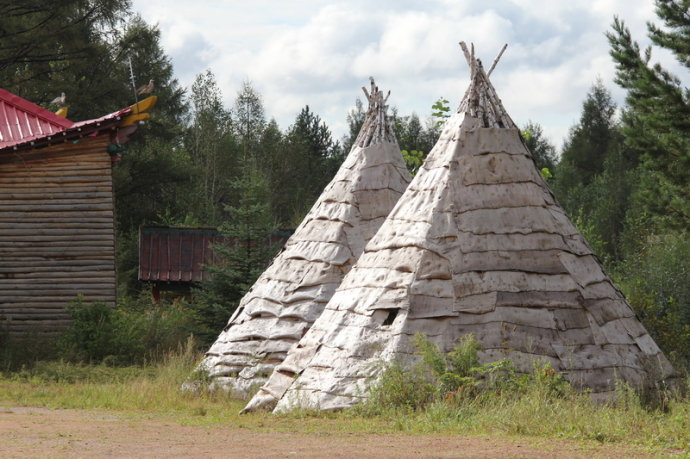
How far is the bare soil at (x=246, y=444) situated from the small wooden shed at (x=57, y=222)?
8.99 meters

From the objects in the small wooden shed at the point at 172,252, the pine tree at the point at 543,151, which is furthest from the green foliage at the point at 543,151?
the small wooden shed at the point at 172,252

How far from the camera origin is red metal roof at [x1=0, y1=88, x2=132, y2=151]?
52.9 ft

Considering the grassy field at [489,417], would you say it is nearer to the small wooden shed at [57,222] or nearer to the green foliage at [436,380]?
the green foliage at [436,380]

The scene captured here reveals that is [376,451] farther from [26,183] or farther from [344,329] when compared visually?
[26,183]

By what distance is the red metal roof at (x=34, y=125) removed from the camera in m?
16.1

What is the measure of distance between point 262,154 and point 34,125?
81.2ft

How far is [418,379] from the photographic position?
8000 mm

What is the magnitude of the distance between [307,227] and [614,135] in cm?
3943

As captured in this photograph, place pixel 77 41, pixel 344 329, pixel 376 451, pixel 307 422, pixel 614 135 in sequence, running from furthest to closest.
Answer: pixel 614 135 → pixel 77 41 → pixel 344 329 → pixel 307 422 → pixel 376 451

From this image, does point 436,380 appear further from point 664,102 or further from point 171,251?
point 171,251

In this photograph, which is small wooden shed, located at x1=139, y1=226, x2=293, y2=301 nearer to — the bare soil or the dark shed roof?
the dark shed roof

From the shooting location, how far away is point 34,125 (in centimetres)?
1783

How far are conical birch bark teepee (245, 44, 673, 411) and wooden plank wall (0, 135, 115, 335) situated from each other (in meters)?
8.49

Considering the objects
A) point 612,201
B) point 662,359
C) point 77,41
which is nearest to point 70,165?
point 662,359
